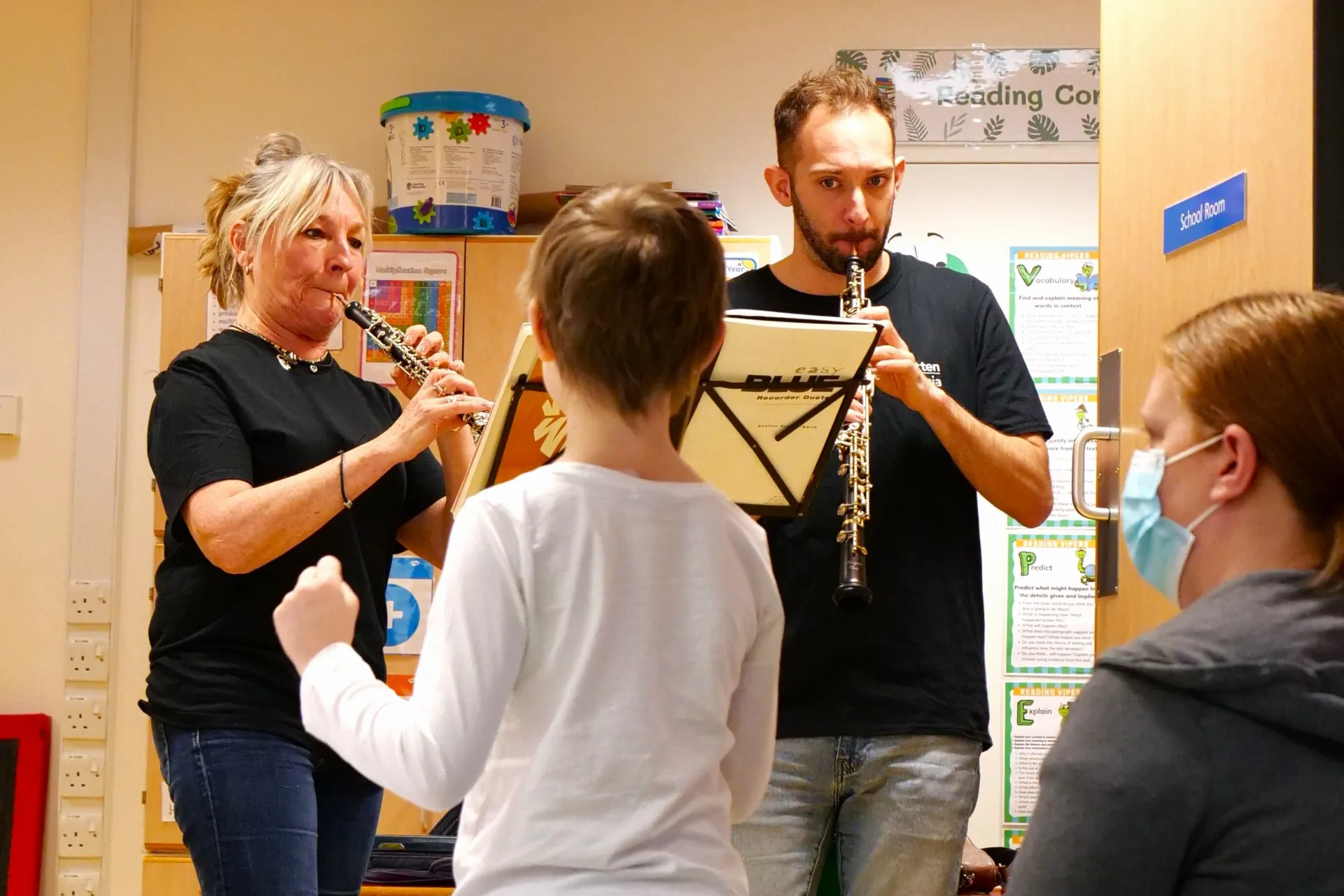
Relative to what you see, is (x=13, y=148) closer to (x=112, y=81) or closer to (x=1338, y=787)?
(x=112, y=81)

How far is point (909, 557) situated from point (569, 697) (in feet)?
3.19

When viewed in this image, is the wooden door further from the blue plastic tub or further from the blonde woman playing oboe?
the blue plastic tub

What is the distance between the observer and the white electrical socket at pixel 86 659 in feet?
12.8

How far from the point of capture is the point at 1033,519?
2092mm

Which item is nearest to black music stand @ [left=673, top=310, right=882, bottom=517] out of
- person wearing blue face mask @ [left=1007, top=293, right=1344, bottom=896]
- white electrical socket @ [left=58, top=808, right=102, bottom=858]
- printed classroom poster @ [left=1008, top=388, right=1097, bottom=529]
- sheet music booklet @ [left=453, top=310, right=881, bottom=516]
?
sheet music booklet @ [left=453, top=310, right=881, bottom=516]

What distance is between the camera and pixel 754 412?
1782mm

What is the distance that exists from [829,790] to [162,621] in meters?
0.96

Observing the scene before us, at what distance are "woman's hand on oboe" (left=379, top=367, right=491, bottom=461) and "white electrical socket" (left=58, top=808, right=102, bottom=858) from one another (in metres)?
2.52

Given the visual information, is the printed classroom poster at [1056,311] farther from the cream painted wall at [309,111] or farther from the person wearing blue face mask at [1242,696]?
the person wearing blue face mask at [1242,696]

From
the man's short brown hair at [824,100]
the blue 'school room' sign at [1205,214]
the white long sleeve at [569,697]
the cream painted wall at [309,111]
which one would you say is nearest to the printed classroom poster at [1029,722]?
the cream painted wall at [309,111]

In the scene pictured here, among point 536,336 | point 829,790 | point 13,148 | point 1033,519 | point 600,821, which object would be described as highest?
point 13,148

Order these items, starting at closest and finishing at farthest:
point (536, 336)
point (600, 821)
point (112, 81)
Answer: point (600, 821) → point (536, 336) → point (112, 81)

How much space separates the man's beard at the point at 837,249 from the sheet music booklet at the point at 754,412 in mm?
374

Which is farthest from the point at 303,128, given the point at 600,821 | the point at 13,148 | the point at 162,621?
the point at 600,821
